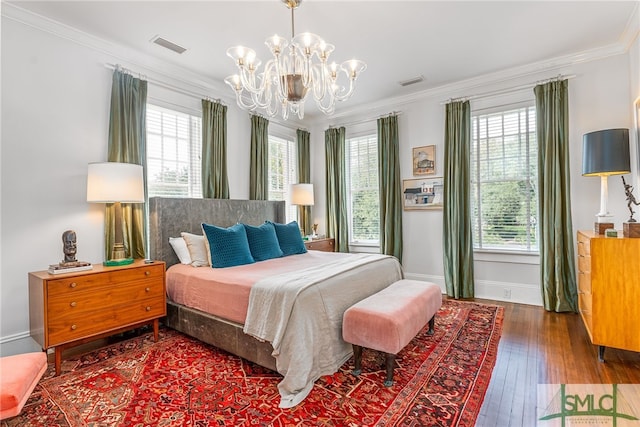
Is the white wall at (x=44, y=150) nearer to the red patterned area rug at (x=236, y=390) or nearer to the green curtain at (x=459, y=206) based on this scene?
the red patterned area rug at (x=236, y=390)

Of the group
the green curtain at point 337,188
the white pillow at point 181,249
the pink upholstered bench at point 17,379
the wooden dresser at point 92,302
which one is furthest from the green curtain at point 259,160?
the pink upholstered bench at point 17,379

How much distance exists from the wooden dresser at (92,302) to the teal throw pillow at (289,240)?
53.4 inches

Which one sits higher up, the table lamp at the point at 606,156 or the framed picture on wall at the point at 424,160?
the framed picture on wall at the point at 424,160

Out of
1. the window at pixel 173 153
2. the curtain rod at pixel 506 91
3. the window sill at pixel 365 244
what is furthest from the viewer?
the window sill at pixel 365 244

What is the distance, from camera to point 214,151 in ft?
13.2

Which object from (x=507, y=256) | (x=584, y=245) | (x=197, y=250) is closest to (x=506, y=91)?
(x=507, y=256)

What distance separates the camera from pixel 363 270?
9.11ft

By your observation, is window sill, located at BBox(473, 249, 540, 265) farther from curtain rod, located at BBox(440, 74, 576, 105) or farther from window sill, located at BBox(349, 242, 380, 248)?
curtain rod, located at BBox(440, 74, 576, 105)

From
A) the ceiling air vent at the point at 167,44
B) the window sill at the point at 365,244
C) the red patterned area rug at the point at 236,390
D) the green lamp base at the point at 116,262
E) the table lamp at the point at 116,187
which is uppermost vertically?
the ceiling air vent at the point at 167,44

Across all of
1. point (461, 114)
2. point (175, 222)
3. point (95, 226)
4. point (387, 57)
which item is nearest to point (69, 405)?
point (95, 226)

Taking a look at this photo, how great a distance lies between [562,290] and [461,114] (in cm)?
251

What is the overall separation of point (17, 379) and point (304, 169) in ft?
15.1

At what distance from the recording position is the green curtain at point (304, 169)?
5559 millimetres

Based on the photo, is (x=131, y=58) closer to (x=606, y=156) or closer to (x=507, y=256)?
(x=606, y=156)
